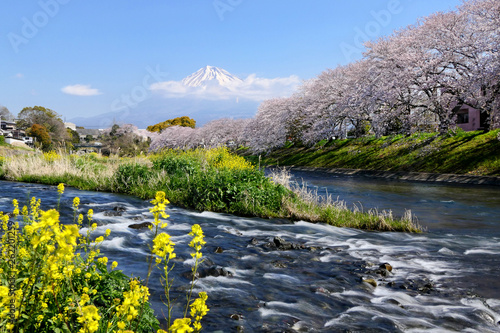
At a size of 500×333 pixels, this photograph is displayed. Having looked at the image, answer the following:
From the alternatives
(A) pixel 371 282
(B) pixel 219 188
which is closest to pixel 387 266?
(A) pixel 371 282

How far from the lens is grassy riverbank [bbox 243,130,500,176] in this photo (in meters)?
27.4

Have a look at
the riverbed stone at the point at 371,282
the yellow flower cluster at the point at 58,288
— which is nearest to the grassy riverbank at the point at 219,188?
the riverbed stone at the point at 371,282

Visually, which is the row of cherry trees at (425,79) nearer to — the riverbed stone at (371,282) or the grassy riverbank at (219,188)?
the grassy riverbank at (219,188)

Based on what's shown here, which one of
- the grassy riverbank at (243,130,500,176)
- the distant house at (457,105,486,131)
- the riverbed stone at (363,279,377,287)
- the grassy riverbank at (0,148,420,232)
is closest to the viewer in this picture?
the riverbed stone at (363,279,377,287)

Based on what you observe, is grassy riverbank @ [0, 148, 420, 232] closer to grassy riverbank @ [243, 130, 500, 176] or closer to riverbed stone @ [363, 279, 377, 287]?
riverbed stone @ [363, 279, 377, 287]

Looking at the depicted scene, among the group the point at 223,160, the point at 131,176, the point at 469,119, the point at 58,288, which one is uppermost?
the point at 469,119

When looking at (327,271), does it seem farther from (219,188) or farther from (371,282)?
(219,188)

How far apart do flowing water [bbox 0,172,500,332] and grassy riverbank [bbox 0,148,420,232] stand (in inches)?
29.1

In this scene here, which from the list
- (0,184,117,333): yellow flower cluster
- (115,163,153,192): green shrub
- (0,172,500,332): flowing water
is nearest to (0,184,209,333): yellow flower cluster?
(0,184,117,333): yellow flower cluster

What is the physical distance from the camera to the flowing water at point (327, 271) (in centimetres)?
577

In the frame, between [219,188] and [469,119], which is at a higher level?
[469,119]

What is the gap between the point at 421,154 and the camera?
103 feet

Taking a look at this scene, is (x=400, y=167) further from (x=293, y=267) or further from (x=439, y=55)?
(x=293, y=267)

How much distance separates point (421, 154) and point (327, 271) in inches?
1050
